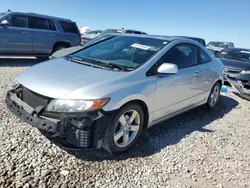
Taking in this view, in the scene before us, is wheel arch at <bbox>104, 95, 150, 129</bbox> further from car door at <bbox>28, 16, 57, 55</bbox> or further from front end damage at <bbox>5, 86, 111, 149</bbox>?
car door at <bbox>28, 16, 57, 55</bbox>

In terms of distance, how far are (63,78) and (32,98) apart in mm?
456

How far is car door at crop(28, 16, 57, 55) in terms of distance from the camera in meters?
9.22

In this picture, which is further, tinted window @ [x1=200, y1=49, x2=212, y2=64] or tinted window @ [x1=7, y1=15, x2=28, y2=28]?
tinted window @ [x1=7, y1=15, x2=28, y2=28]

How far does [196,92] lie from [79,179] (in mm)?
2859

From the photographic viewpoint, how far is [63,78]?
2.99 m

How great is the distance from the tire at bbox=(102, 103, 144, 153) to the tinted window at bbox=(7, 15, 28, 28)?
7.41m

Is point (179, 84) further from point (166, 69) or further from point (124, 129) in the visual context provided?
point (124, 129)

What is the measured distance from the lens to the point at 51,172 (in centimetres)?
264

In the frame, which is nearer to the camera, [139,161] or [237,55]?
[139,161]

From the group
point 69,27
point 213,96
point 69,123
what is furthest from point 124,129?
point 69,27

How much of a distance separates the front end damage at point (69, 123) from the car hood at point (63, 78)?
13cm

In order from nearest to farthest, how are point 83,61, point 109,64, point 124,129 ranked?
point 124,129 → point 109,64 → point 83,61

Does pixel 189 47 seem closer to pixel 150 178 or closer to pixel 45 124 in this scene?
pixel 150 178

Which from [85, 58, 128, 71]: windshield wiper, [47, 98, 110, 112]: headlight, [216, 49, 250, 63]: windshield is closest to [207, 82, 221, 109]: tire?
[85, 58, 128, 71]: windshield wiper
